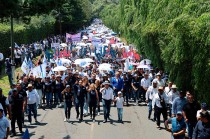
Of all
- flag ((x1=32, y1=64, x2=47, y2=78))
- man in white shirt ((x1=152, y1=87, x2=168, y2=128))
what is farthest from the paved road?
flag ((x1=32, y1=64, x2=47, y2=78))

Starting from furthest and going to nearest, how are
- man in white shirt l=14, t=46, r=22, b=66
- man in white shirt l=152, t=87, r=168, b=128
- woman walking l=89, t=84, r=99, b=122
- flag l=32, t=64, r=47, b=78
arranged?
1. man in white shirt l=14, t=46, r=22, b=66
2. flag l=32, t=64, r=47, b=78
3. woman walking l=89, t=84, r=99, b=122
4. man in white shirt l=152, t=87, r=168, b=128

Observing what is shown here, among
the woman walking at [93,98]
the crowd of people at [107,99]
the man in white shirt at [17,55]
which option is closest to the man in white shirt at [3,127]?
the crowd of people at [107,99]

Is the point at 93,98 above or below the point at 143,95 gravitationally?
above

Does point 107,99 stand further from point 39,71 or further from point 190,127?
point 39,71

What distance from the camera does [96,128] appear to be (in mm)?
14047

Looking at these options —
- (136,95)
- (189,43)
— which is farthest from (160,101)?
(136,95)

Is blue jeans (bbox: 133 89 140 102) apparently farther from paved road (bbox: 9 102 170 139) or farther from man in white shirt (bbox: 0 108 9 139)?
man in white shirt (bbox: 0 108 9 139)

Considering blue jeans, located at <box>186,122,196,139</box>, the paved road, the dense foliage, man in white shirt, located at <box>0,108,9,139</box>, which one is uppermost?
the dense foliage

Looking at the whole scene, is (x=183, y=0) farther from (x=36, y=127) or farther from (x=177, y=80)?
(x=36, y=127)

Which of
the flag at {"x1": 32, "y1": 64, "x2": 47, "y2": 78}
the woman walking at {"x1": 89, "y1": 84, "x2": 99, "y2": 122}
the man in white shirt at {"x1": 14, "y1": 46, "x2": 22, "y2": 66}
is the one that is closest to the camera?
the woman walking at {"x1": 89, "y1": 84, "x2": 99, "y2": 122}

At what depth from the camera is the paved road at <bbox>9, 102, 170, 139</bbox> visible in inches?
513

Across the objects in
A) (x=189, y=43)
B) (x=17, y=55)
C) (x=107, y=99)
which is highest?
(x=17, y=55)

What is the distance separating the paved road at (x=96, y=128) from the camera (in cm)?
1303

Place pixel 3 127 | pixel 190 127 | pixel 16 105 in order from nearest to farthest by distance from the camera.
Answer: pixel 3 127
pixel 190 127
pixel 16 105
